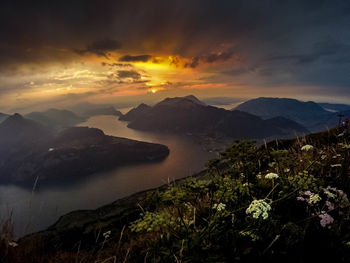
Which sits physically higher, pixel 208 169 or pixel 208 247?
pixel 208 169

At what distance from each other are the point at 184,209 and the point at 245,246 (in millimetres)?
2705

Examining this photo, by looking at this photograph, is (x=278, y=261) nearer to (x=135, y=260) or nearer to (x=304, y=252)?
(x=304, y=252)

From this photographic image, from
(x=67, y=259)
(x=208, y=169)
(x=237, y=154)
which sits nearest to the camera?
(x=67, y=259)

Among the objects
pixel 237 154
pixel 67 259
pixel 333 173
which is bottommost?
pixel 67 259

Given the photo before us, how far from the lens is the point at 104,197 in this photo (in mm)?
191000

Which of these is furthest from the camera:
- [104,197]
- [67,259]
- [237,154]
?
[104,197]

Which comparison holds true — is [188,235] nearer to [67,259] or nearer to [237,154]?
[237,154]

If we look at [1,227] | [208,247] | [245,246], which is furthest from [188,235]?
[1,227]

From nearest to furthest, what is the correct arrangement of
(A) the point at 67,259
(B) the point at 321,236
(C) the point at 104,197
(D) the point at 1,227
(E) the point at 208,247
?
(E) the point at 208,247
(B) the point at 321,236
(D) the point at 1,227
(A) the point at 67,259
(C) the point at 104,197

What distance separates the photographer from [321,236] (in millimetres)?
3699

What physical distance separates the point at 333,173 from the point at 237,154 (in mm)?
3165

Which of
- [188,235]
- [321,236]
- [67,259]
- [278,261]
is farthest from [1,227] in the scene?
[321,236]

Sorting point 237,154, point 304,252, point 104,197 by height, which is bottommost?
point 104,197

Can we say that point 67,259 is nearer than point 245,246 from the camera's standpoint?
No
